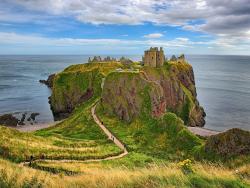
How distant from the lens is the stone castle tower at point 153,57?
111456mm

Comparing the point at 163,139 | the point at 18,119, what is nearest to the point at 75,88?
the point at 18,119

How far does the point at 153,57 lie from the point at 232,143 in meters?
73.6

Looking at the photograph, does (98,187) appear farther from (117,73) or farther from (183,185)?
(117,73)

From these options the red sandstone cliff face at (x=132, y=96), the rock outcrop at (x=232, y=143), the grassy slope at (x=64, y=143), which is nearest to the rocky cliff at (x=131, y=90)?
the red sandstone cliff face at (x=132, y=96)

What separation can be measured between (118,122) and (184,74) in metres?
52.2

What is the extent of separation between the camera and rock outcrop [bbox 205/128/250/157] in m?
39.9

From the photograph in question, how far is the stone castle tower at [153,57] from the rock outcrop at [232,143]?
2770 inches

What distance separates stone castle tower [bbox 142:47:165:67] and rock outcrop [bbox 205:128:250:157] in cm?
7035

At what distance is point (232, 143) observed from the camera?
135 ft

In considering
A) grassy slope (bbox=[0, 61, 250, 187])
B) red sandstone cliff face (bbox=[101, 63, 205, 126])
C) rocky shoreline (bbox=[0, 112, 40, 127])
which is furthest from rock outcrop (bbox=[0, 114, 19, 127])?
red sandstone cliff face (bbox=[101, 63, 205, 126])

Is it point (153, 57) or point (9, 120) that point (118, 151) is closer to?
point (9, 120)

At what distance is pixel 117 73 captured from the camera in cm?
8925

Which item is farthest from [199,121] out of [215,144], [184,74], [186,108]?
[215,144]

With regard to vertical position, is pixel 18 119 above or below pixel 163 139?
below
